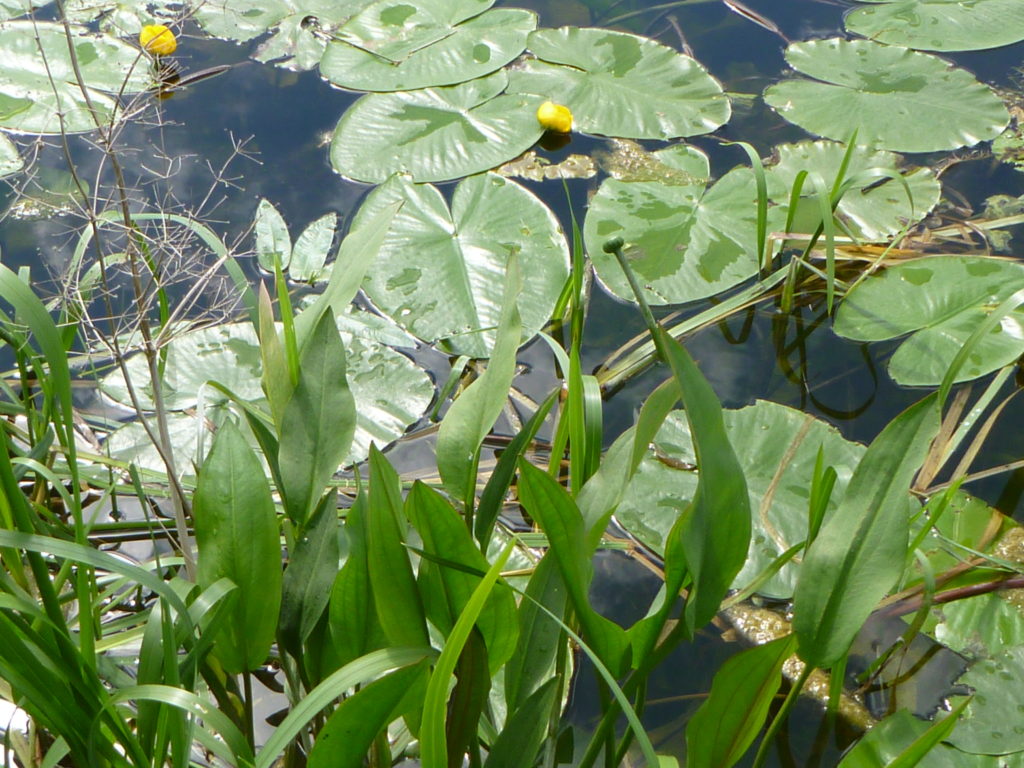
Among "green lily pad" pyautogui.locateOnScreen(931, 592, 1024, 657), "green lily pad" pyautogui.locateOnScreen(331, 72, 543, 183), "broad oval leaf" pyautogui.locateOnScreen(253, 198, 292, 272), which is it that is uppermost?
"green lily pad" pyautogui.locateOnScreen(331, 72, 543, 183)

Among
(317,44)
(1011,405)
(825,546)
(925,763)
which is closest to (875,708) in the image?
(925,763)

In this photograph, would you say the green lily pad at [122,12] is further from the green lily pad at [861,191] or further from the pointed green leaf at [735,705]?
the pointed green leaf at [735,705]

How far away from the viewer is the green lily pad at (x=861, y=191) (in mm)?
1567

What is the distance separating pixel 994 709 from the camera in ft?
3.03

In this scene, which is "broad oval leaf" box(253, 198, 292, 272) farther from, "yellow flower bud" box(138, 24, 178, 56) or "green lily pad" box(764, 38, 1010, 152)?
"green lily pad" box(764, 38, 1010, 152)

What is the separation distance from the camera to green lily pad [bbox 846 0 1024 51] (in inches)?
76.9

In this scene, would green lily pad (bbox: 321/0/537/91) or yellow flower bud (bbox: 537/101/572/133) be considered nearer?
yellow flower bud (bbox: 537/101/572/133)

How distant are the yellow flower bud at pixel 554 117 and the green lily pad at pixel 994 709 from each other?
1.16 metres

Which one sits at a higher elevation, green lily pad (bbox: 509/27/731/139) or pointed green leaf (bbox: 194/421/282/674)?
pointed green leaf (bbox: 194/421/282/674)

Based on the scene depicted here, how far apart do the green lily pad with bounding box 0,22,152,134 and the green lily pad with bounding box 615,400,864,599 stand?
3.93 feet

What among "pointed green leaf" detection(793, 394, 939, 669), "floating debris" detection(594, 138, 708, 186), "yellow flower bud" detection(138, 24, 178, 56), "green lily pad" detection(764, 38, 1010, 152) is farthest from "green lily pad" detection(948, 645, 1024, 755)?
"yellow flower bud" detection(138, 24, 178, 56)

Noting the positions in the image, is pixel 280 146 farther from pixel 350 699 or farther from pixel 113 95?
pixel 350 699

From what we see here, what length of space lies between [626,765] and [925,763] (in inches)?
11.0

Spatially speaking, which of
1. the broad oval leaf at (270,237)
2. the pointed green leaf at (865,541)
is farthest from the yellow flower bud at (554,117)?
the pointed green leaf at (865,541)
